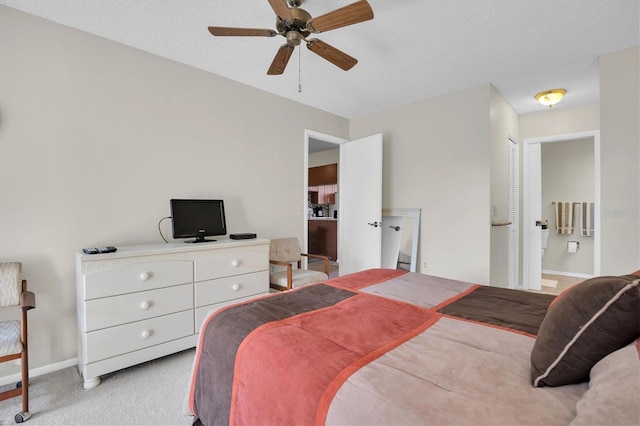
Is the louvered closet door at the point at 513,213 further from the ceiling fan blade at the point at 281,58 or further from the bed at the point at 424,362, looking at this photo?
the ceiling fan blade at the point at 281,58

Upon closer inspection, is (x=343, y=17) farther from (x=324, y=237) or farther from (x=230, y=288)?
(x=324, y=237)

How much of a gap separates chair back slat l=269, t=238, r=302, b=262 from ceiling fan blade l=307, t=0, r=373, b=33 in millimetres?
2293

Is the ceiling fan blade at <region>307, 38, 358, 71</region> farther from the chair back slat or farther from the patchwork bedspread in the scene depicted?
the chair back slat

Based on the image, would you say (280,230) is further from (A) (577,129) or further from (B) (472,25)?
(A) (577,129)

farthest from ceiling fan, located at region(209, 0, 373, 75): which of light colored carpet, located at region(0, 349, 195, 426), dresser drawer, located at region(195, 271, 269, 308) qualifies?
light colored carpet, located at region(0, 349, 195, 426)

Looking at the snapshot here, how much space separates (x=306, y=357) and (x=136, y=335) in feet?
5.83

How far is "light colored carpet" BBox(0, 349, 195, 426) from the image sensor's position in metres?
1.68

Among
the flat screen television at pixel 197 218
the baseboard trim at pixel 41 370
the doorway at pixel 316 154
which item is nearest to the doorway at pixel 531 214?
the doorway at pixel 316 154

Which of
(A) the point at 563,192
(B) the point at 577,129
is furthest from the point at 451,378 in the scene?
(A) the point at 563,192

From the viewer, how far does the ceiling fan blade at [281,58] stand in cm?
206

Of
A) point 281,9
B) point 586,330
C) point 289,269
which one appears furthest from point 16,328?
point 586,330

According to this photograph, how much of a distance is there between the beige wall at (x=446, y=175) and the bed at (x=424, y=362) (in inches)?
81.1

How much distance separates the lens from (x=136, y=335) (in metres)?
2.15

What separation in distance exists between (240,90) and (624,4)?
3.25 metres
